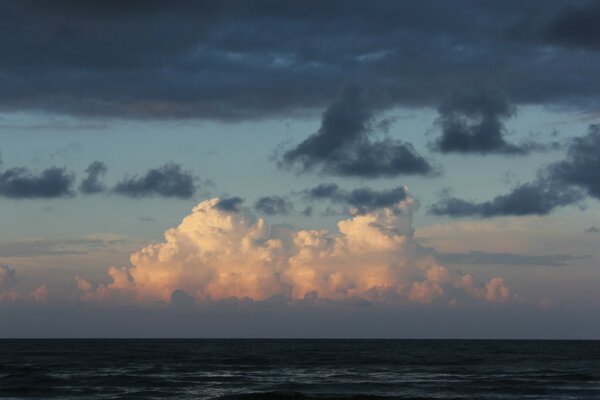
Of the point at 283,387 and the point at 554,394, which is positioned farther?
the point at 283,387

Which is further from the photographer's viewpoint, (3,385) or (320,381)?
(320,381)

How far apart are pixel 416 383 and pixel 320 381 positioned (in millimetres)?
9612

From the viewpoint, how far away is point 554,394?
70.2 m

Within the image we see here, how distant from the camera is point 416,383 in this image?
81750 millimetres

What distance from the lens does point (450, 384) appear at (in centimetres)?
8025

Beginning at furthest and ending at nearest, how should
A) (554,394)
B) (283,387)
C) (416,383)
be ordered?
1. (416,383)
2. (283,387)
3. (554,394)

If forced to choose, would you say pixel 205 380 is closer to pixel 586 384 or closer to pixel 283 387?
pixel 283 387

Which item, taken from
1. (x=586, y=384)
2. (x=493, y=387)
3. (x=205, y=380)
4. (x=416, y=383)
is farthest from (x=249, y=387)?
(x=586, y=384)

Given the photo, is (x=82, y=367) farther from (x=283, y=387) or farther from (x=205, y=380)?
(x=283, y=387)

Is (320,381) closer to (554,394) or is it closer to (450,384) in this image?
(450,384)

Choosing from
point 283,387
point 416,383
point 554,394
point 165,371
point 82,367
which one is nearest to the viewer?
point 554,394

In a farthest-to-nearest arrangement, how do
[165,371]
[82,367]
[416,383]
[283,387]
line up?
[82,367], [165,371], [416,383], [283,387]

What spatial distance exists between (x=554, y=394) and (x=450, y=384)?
486 inches

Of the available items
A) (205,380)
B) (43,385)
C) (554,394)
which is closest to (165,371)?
(205,380)
